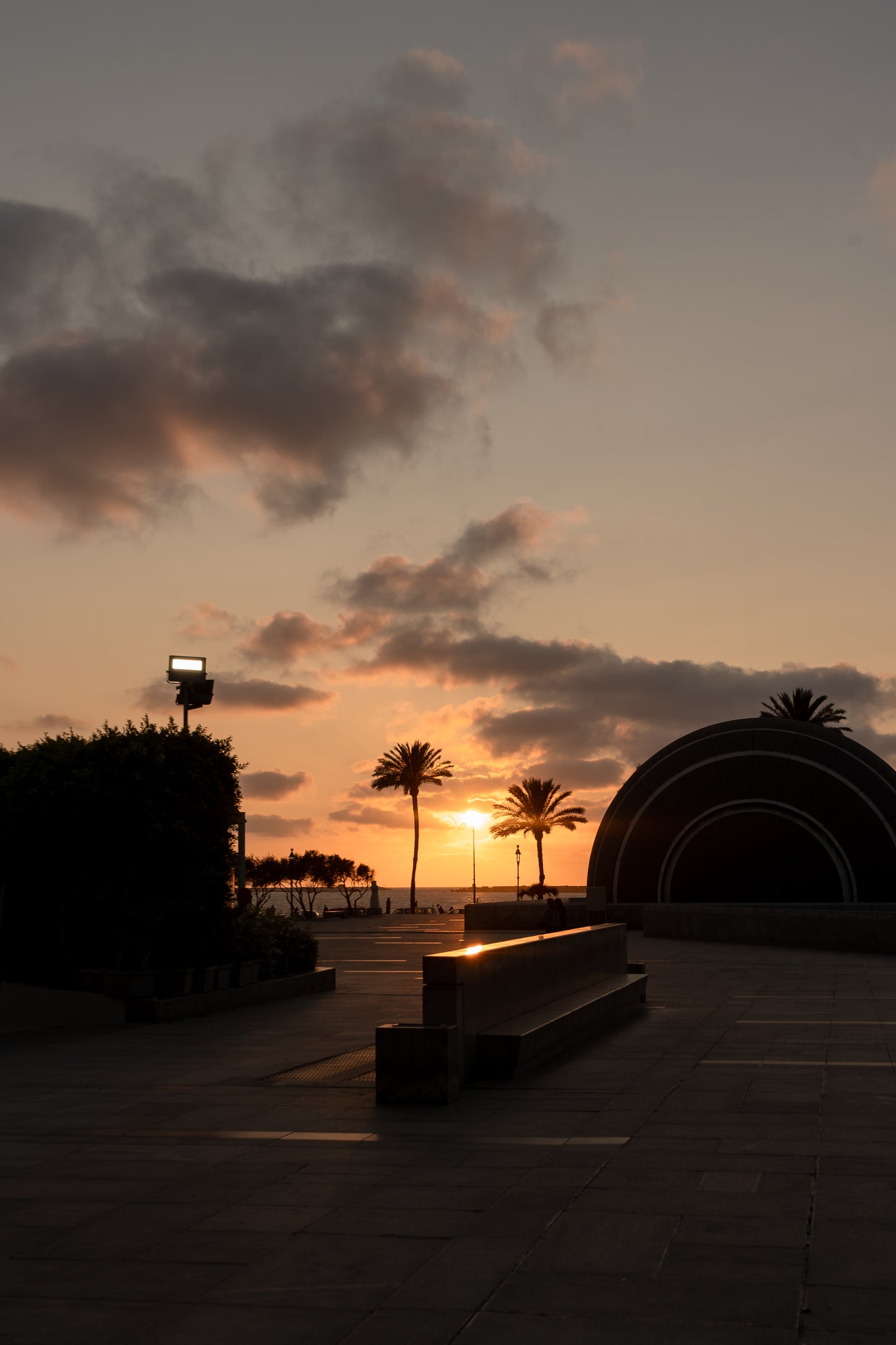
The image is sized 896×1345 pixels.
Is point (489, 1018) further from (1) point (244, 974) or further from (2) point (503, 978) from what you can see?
(1) point (244, 974)

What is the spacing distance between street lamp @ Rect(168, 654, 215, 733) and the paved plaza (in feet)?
33.1

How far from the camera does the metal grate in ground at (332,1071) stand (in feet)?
37.5

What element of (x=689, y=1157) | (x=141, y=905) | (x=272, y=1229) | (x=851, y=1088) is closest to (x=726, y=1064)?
(x=851, y=1088)

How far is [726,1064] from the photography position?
38.7 ft

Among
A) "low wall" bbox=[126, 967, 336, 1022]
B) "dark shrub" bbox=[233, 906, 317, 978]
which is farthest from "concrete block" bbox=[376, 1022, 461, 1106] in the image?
"dark shrub" bbox=[233, 906, 317, 978]

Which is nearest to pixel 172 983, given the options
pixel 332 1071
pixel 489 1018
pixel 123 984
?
pixel 123 984

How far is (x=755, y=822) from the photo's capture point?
162ft

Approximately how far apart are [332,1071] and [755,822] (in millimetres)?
40003

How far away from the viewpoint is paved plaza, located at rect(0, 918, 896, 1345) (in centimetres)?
515

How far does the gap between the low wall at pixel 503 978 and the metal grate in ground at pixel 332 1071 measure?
101cm

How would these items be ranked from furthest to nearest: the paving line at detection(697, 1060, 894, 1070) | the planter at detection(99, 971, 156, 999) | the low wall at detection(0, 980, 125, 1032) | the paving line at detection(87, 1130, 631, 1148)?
the planter at detection(99, 971, 156, 999)
the low wall at detection(0, 980, 125, 1032)
the paving line at detection(697, 1060, 894, 1070)
the paving line at detection(87, 1130, 631, 1148)

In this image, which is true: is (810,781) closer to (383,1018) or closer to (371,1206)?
(383,1018)

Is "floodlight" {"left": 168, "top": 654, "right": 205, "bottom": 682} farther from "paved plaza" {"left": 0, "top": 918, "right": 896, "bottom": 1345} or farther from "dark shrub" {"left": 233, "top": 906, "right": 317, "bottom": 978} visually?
"paved plaza" {"left": 0, "top": 918, "right": 896, "bottom": 1345}

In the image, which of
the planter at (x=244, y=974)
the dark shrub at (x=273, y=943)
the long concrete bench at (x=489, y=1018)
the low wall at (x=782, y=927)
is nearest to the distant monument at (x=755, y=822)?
the low wall at (x=782, y=927)
